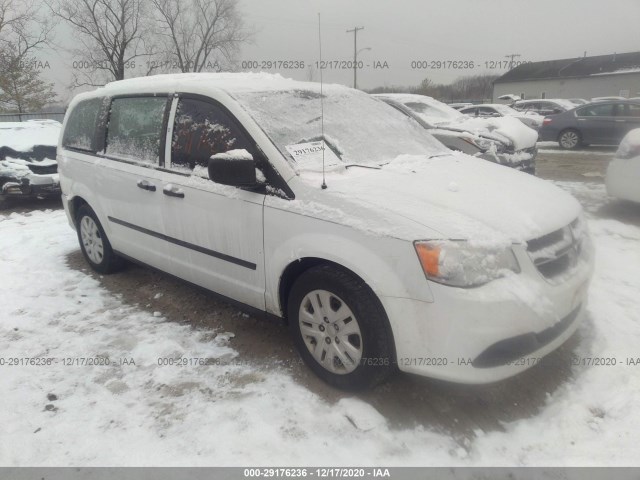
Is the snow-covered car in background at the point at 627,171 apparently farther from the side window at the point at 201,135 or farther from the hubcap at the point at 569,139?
the hubcap at the point at 569,139

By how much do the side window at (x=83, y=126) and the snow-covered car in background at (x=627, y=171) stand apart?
5.96 m

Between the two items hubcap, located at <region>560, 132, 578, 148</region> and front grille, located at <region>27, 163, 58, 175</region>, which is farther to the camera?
hubcap, located at <region>560, 132, 578, 148</region>

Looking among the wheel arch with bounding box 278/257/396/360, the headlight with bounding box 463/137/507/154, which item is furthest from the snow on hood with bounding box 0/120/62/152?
the headlight with bounding box 463/137/507/154

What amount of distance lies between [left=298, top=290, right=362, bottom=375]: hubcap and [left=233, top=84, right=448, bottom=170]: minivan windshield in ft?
2.61

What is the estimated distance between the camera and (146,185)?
3.43 meters

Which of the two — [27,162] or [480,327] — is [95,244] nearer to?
[480,327]

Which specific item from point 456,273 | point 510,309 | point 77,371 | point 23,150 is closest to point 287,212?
point 456,273

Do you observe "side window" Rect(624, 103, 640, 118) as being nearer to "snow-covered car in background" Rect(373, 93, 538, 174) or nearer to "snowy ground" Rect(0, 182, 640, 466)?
"snow-covered car in background" Rect(373, 93, 538, 174)

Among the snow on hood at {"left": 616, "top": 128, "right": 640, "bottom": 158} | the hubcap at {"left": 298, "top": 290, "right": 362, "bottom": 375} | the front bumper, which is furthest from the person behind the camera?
the snow on hood at {"left": 616, "top": 128, "right": 640, "bottom": 158}

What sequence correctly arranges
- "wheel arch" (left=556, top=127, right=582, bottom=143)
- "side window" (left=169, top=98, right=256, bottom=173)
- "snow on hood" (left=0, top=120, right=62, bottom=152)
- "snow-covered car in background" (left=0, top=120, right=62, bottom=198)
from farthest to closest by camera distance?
1. "wheel arch" (left=556, top=127, right=582, bottom=143)
2. "snow on hood" (left=0, top=120, right=62, bottom=152)
3. "snow-covered car in background" (left=0, top=120, right=62, bottom=198)
4. "side window" (left=169, top=98, right=256, bottom=173)

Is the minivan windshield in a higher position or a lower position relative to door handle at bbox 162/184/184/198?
higher

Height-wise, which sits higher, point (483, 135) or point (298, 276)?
point (483, 135)

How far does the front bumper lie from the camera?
6.98ft

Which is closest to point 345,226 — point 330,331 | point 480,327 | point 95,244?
point 330,331
